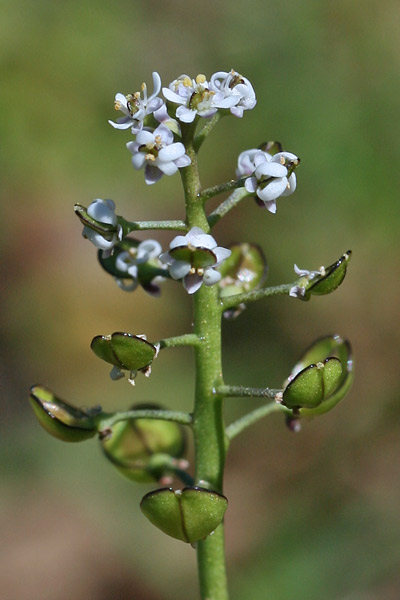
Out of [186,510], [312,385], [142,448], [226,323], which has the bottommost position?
[186,510]

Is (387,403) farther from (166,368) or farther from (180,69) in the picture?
(180,69)

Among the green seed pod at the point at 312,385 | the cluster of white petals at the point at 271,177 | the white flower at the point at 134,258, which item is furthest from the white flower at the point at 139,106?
the green seed pod at the point at 312,385

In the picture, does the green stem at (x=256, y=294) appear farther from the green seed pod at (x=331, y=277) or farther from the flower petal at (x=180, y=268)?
the flower petal at (x=180, y=268)

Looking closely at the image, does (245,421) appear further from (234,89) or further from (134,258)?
(234,89)

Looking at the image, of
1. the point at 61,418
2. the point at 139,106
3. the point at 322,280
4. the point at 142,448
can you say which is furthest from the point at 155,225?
the point at 142,448

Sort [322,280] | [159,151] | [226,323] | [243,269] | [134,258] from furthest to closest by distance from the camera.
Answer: [226,323]
[243,269]
[134,258]
[322,280]
[159,151]

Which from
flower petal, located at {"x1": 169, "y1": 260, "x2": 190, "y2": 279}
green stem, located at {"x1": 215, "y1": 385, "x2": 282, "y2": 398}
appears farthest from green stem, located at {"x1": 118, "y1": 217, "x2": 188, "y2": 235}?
green stem, located at {"x1": 215, "y1": 385, "x2": 282, "y2": 398}

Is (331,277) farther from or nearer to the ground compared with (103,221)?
nearer to the ground

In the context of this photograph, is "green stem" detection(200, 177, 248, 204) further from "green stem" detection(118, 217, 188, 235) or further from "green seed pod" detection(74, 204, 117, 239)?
"green seed pod" detection(74, 204, 117, 239)
